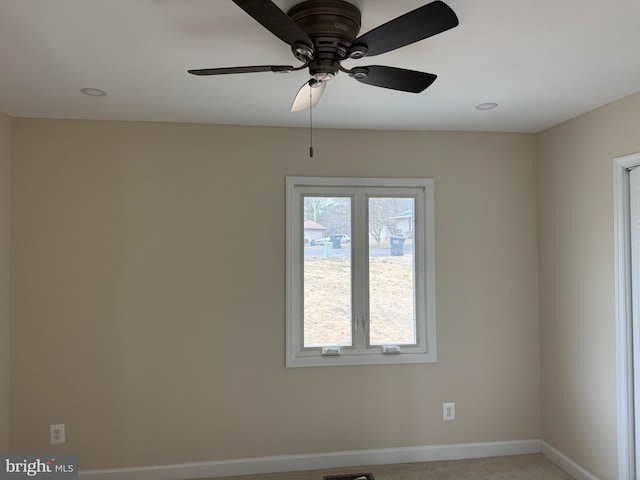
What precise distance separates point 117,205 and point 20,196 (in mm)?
638

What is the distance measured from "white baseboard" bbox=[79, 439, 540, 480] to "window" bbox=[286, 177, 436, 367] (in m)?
0.69

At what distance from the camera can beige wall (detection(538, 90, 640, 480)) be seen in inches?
109

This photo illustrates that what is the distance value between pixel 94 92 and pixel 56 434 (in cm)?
231

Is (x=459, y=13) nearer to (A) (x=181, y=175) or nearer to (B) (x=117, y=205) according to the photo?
(A) (x=181, y=175)

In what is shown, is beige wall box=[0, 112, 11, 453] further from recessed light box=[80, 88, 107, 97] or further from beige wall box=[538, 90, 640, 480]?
beige wall box=[538, 90, 640, 480]

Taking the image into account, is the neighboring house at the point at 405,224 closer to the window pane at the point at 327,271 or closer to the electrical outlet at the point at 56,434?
the window pane at the point at 327,271

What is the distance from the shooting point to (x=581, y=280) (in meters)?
3.02

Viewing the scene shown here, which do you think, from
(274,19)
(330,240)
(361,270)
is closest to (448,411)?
(361,270)

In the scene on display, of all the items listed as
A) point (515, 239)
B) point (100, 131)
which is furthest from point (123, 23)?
point (515, 239)

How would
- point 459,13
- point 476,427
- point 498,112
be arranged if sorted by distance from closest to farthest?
point 459,13, point 498,112, point 476,427

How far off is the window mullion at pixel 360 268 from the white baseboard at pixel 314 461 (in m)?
0.87

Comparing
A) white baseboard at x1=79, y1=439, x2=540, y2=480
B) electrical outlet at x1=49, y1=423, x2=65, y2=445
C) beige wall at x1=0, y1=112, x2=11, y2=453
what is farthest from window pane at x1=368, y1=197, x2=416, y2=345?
beige wall at x1=0, y1=112, x2=11, y2=453

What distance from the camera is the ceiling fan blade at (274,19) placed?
1256 mm

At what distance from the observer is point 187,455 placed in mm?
3119
